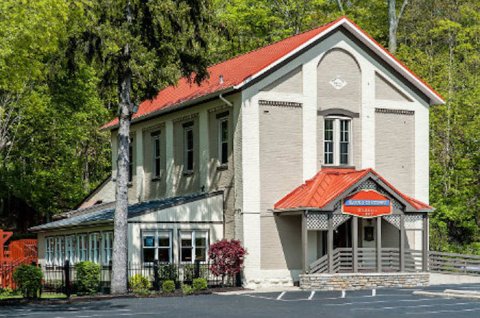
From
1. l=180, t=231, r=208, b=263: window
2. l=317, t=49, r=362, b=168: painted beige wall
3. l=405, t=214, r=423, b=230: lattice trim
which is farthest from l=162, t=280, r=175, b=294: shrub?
l=405, t=214, r=423, b=230: lattice trim

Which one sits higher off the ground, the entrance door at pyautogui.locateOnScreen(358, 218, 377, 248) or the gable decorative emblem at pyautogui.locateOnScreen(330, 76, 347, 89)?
the gable decorative emblem at pyautogui.locateOnScreen(330, 76, 347, 89)

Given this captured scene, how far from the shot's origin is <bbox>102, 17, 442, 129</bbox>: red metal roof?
36406mm

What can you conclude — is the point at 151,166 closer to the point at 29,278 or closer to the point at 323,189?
the point at 323,189

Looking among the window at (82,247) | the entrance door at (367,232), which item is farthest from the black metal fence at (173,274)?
the entrance door at (367,232)

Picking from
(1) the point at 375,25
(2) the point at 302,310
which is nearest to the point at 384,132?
(2) the point at 302,310

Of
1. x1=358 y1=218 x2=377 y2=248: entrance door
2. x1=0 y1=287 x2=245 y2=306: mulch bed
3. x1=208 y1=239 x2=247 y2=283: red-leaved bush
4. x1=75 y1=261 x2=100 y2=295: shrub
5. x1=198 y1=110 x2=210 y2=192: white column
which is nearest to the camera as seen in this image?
x1=0 y1=287 x2=245 y2=306: mulch bed

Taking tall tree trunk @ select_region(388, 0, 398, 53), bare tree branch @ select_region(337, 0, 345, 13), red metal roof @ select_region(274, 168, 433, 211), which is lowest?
red metal roof @ select_region(274, 168, 433, 211)

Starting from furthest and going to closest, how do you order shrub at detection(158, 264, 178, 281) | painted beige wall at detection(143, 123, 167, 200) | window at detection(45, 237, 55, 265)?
window at detection(45, 237, 55, 265) < painted beige wall at detection(143, 123, 167, 200) < shrub at detection(158, 264, 178, 281)

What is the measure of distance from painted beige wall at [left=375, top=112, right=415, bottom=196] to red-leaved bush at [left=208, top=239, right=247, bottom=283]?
26.2 ft

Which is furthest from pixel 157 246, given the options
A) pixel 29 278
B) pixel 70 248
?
pixel 70 248

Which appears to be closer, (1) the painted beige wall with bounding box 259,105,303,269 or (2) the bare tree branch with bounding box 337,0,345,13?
(1) the painted beige wall with bounding box 259,105,303,269

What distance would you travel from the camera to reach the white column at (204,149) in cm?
3894

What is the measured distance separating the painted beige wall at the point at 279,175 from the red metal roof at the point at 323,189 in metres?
0.53

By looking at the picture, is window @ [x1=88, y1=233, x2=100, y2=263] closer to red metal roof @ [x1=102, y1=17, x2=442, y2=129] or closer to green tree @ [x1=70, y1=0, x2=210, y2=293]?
green tree @ [x1=70, y1=0, x2=210, y2=293]
